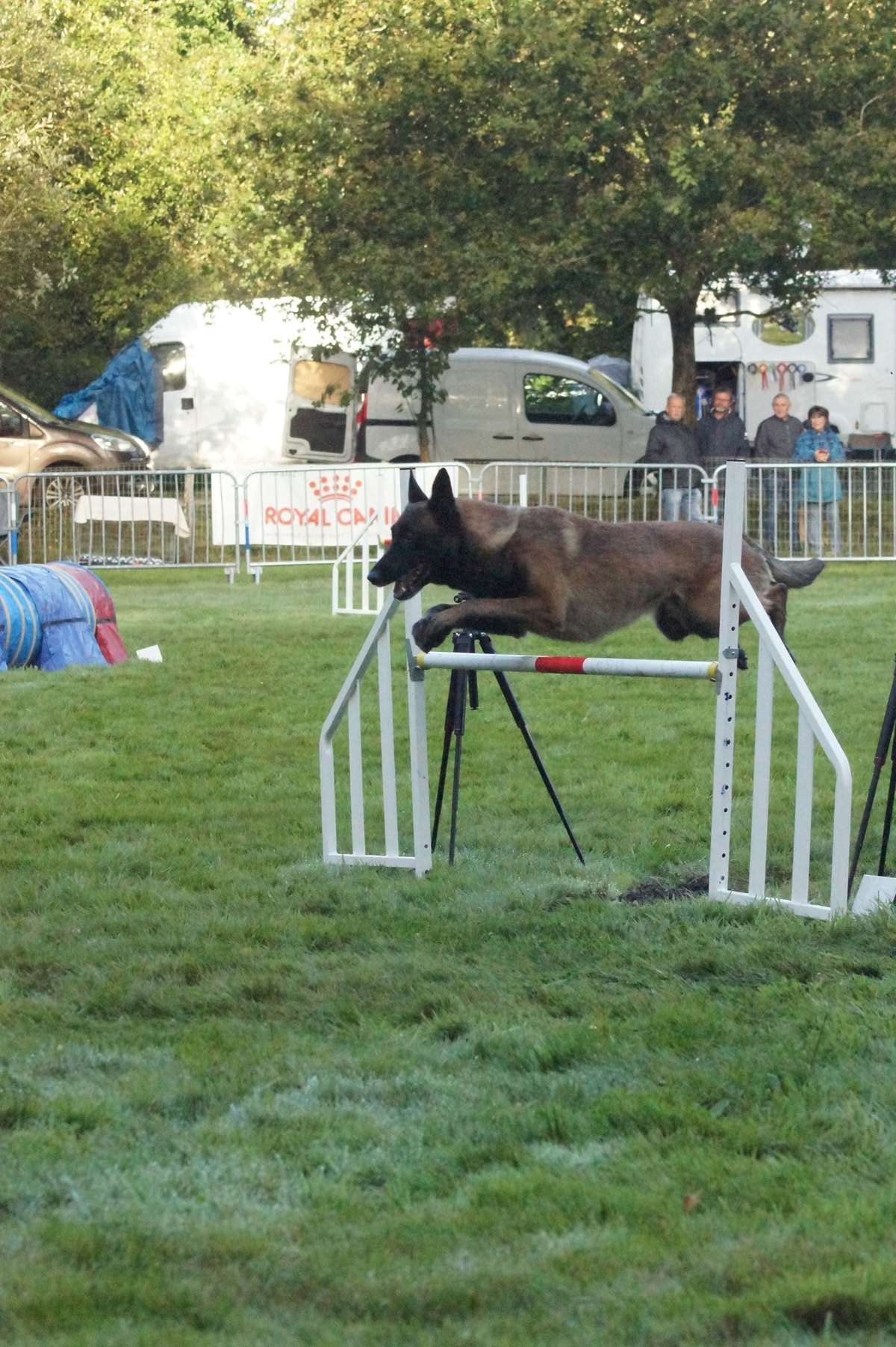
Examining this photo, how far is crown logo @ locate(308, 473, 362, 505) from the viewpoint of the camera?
18500 mm

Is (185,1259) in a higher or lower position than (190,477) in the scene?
lower

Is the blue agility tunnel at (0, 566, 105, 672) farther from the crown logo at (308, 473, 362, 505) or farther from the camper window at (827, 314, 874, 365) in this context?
the camper window at (827, 314, 874, 365)

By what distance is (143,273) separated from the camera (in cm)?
3488

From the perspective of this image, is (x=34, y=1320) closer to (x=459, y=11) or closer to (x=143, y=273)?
(x=459, y=11)

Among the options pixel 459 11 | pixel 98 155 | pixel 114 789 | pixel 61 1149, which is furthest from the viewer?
pixel 98 155

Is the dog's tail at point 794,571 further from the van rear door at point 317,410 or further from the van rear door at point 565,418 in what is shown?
the van rear door at point 317,410

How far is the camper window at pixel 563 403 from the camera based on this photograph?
2650cm

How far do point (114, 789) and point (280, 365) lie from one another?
1896 centimetres

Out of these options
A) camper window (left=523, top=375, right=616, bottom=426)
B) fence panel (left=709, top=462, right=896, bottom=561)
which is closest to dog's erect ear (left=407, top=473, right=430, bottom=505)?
fence panel (left=709, top=462, right=896, bottom=561)

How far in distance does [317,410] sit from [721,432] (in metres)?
7.82

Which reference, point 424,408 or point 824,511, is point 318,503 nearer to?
point 824,511

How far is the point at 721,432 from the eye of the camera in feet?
70.1

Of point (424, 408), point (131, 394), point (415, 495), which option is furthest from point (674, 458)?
point (415, 495)

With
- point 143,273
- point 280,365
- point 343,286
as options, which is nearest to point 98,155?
point 143,273
